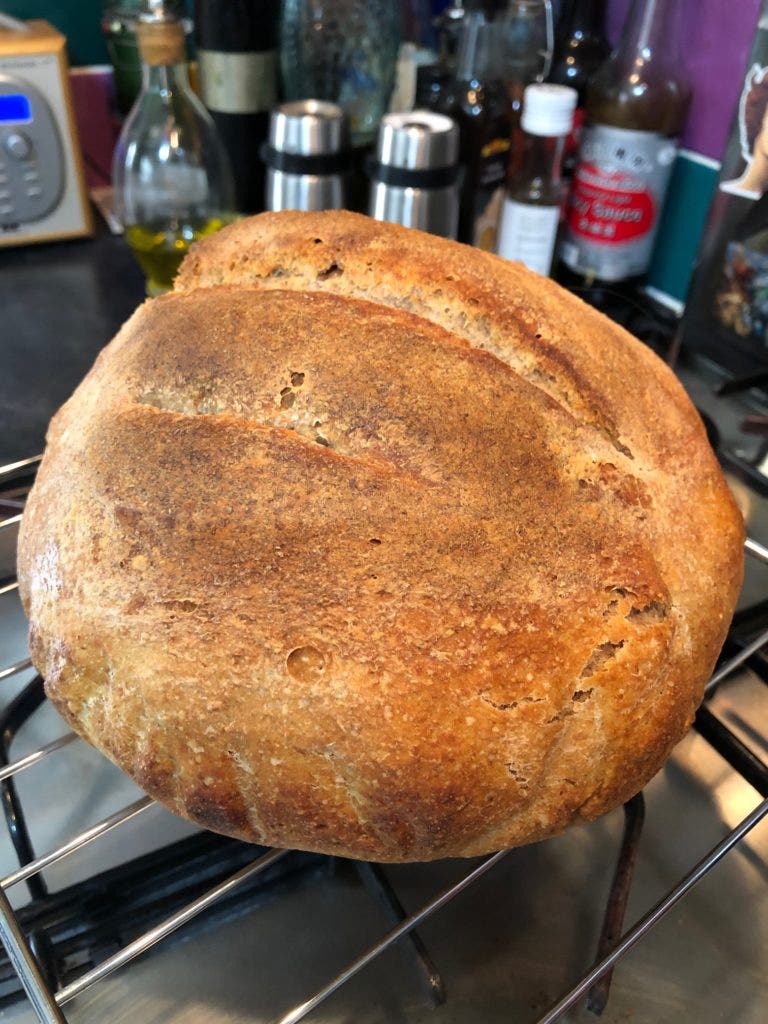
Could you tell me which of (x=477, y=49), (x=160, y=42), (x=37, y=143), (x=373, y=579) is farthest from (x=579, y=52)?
(x=373, y=579)

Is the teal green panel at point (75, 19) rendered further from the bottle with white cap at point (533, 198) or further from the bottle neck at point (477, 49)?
the bottle with white cap at point (533, 198)

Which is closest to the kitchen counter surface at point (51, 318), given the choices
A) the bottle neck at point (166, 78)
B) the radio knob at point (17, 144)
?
the radio knob at point (17, 144)

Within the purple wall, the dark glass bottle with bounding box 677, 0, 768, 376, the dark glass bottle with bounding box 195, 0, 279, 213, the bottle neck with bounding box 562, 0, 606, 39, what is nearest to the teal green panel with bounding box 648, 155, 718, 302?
the purple wall

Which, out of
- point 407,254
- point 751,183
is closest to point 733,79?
point 751,183

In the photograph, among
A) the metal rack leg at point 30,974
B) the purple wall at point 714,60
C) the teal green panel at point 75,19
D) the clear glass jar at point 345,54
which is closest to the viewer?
the metal rack leg at point 30,974

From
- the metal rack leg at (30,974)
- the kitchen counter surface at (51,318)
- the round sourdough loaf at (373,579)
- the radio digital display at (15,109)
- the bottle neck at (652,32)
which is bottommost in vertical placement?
the kitchen counter surface at (51,318)

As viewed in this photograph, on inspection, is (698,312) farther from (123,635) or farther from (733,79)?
(123,635)
